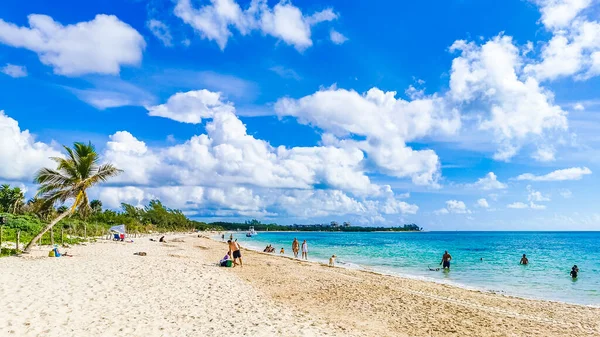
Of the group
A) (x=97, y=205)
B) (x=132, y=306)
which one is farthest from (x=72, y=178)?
(x=97, y=205)

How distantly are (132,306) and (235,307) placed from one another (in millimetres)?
2764

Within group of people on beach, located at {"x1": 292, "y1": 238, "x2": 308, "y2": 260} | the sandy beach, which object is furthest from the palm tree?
the sandy beach

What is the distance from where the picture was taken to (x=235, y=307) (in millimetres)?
11312

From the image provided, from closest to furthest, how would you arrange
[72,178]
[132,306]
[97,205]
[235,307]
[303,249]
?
[132,306], [235,307], [72,178], [303,249], [97,205]

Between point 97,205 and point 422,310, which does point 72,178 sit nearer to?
point 422,310

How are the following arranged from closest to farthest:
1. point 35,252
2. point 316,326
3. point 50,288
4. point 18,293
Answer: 1. point 316,326
2. point 18,293
3. point 50,288
4. point 35,252

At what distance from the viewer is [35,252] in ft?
68.9

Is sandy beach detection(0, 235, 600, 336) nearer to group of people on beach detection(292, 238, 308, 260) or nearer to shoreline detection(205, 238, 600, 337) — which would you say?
shoreline detection(205, 238, 600, 337)

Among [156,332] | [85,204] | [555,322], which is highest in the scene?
[85,204]

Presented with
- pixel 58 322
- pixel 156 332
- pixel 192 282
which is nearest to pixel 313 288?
pixel 192 282

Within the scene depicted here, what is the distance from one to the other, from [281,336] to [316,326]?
1.39 m

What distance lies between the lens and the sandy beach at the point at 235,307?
29.3 feet

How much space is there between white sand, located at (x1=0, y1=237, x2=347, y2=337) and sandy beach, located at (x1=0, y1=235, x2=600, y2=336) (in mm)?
22

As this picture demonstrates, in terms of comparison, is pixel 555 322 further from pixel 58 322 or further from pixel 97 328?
pixel 58 322
